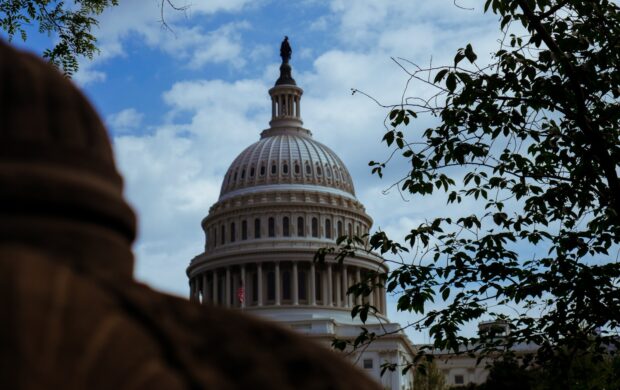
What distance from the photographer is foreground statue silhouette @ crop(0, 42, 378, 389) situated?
1.05 metres

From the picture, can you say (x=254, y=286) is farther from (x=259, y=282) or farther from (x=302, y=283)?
(x=302, y=283)

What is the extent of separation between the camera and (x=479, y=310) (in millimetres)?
12539

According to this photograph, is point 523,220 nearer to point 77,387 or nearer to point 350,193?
point 77,387

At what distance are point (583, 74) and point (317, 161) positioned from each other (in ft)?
278

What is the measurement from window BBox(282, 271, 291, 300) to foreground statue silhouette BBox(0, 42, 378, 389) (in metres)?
86.7

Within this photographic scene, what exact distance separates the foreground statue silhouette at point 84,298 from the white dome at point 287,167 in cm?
→ 9063

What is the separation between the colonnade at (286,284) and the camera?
8712 cm

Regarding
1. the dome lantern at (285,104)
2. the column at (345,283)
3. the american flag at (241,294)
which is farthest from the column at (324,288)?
the dome lantern at (285,104)

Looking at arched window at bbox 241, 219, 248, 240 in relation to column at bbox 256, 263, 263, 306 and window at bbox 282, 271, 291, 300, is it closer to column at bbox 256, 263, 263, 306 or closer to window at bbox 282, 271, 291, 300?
column at bbox 256, 263, 263, 306

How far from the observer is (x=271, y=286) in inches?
3482

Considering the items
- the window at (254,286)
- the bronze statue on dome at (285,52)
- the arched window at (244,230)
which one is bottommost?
the window at (254,286)

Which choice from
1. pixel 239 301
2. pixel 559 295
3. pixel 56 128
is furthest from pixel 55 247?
pixel 239 301

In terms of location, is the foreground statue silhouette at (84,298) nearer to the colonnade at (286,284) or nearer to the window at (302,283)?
the colonnade at (286,284)

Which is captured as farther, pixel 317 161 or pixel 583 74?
pixel 317 161
